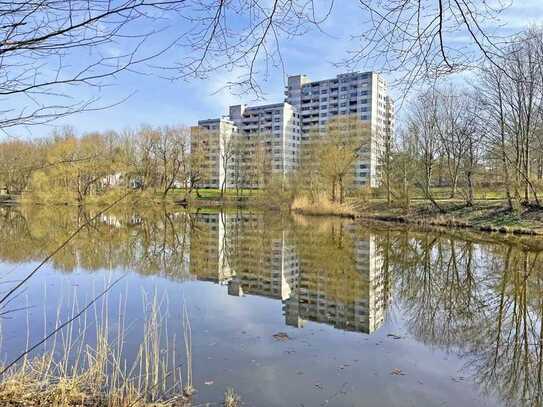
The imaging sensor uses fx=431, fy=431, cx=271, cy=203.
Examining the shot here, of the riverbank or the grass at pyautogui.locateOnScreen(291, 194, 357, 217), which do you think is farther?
the grass at pyautogui.locateOnScreen(291, 194, 357, 217)

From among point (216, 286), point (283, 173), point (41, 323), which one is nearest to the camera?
point (41, 323)

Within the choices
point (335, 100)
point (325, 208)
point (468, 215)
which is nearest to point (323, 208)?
point (325, 208)

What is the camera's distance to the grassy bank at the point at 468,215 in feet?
68.1

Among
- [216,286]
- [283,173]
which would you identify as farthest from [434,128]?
[216,286]

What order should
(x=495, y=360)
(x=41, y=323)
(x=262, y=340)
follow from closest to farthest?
(x=495, y=360) → (x=262, y=340) → (x=41, y=323)

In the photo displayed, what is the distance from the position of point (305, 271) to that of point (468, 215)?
16.2 meters

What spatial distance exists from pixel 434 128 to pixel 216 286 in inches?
1012

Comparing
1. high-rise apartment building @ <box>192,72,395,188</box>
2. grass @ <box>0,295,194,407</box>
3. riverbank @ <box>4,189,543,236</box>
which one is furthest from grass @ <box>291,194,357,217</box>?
grass @ <box>0,295,194,407</box>

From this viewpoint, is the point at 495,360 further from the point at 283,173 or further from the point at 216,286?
the point at 283,173

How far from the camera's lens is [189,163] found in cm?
5194

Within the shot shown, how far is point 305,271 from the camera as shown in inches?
506

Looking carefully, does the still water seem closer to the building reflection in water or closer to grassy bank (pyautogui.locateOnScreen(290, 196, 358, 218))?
the building reflection in water

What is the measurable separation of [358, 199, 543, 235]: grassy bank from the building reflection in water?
6.52m

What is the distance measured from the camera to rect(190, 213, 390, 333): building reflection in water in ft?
28.7
